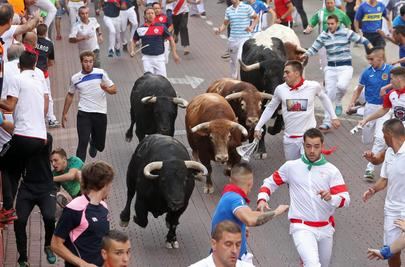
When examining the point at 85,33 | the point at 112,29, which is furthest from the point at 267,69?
the point at 112,29

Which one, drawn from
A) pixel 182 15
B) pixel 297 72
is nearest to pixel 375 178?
pixel 297 72

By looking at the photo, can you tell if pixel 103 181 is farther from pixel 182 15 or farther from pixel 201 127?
pixel 182 15

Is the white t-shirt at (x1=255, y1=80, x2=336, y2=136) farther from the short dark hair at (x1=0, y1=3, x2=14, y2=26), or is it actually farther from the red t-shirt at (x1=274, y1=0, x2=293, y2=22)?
the red t-shirt at (x1=274, y1=0, x2=293, y2=22)

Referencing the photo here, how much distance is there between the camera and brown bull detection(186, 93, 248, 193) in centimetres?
1504

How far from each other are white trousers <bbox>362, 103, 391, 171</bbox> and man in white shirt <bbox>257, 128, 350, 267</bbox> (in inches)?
163

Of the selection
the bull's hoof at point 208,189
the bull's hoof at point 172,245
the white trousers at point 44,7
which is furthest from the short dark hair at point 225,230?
the white trousers at point 44,7

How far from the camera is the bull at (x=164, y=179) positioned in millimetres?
12641

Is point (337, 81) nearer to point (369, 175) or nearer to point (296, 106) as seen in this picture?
point (369, 175)

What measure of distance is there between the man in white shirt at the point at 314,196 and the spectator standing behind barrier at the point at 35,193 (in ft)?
8.75

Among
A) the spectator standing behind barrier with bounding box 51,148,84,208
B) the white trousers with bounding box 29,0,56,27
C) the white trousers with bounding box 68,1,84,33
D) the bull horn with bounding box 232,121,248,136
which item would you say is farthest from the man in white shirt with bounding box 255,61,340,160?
the white trousers with bounding box 68,1,84,33

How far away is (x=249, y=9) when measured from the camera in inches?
858

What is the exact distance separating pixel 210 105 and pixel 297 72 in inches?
86.1

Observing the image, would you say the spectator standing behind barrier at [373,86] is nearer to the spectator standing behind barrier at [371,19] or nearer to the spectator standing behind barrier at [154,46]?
the spectator standing behind barrier at [154,46]

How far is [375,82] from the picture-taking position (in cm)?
1572
